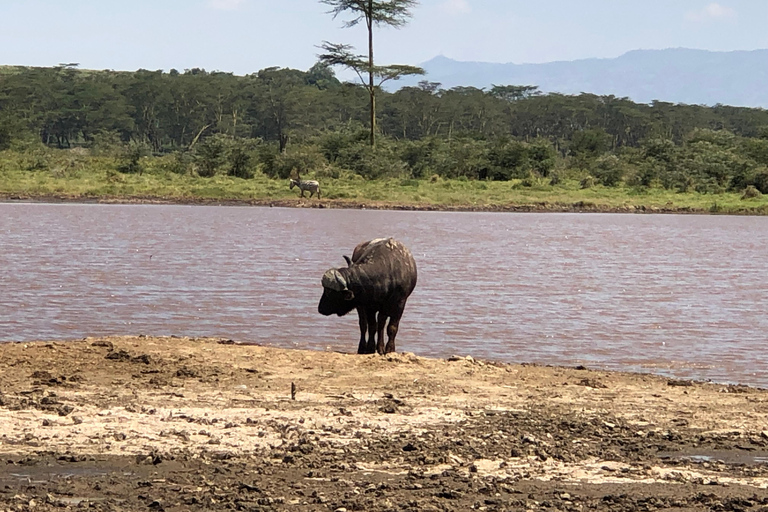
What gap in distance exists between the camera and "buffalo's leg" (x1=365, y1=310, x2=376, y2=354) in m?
9.32

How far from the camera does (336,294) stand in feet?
30.1

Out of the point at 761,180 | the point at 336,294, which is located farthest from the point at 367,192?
the point at 336,294

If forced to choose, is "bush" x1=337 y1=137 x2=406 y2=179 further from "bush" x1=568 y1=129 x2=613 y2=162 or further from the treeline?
"bush" x1=568 y1=129 x2=613 y2=162

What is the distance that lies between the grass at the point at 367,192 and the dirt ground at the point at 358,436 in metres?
26.3

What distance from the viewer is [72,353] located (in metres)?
8.37

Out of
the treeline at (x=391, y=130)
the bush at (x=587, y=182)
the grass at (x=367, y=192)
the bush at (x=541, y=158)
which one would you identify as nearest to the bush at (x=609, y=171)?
the treeline at (x=391, y=130)

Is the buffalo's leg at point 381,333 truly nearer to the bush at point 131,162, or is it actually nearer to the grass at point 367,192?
the grass at point 367,192

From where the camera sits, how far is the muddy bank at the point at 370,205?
33.3m

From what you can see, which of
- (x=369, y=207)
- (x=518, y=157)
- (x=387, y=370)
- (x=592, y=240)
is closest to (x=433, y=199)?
(x=369, y=207)

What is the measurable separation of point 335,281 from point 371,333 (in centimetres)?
66

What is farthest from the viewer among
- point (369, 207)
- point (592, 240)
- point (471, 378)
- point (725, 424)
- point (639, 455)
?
point (369, 207)

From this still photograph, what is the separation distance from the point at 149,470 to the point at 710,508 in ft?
8.43

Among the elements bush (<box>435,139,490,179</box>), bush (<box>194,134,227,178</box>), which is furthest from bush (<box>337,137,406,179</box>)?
bush (<box>194,134,227,178</box>)

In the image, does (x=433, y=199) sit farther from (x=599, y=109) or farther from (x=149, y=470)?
(x=599, y=109)
